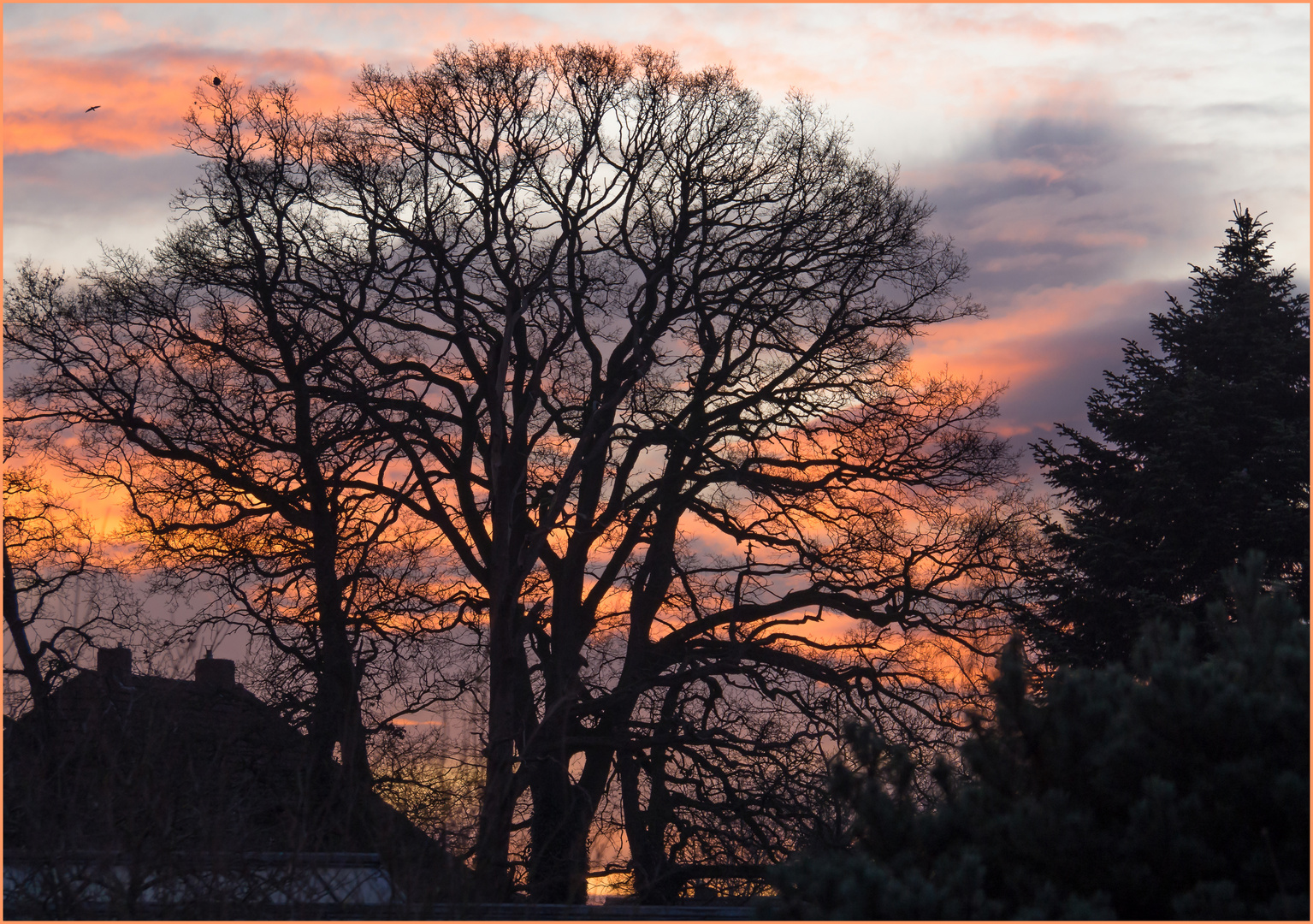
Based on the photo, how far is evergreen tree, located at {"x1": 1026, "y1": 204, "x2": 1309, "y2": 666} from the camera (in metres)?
18.7

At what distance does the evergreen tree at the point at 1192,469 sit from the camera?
61.3 ft

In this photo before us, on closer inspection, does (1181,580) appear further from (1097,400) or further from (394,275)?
(394,275)

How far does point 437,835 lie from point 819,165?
1488 cm

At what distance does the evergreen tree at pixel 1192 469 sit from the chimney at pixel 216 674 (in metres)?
14.1

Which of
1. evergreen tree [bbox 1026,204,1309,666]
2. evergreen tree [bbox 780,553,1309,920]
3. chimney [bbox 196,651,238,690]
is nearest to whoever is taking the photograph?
evergreen tree [bbox 780,553,1309,920]

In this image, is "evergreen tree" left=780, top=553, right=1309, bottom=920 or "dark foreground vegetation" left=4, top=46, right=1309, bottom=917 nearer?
"evergreen tree" left=780, top=553, right=1309, bottom=920

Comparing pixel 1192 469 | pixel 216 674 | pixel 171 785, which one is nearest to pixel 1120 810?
pixel 171 785

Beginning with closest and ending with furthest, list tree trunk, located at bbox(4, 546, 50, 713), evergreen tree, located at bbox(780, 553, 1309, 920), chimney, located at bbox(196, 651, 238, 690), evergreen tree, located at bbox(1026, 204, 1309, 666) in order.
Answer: evergreen tree, located at bbox(780, 553, 1309, 920) < tree trunk, located at bbox(4, 546, 50, 713) < chimney, located at bbox(196, 651, 238, 690) < evergreen tree, located at bbox(1026, 204, 1309, 666)

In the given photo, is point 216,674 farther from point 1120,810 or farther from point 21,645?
point 1120,810

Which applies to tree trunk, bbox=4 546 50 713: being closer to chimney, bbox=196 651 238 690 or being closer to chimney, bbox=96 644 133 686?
chimney, bbox=96 644 133 686

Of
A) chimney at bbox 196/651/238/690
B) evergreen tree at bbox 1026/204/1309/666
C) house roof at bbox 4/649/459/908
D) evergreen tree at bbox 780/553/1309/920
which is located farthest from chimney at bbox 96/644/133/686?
evergreen tree at bbox 1026/204/1309/666

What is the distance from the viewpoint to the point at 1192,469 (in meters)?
19.7

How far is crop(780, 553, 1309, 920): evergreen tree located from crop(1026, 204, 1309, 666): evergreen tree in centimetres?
1239

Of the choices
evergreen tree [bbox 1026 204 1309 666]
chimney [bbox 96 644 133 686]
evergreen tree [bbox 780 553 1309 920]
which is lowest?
evergreen tree [bbox 780 553 1309 920]
